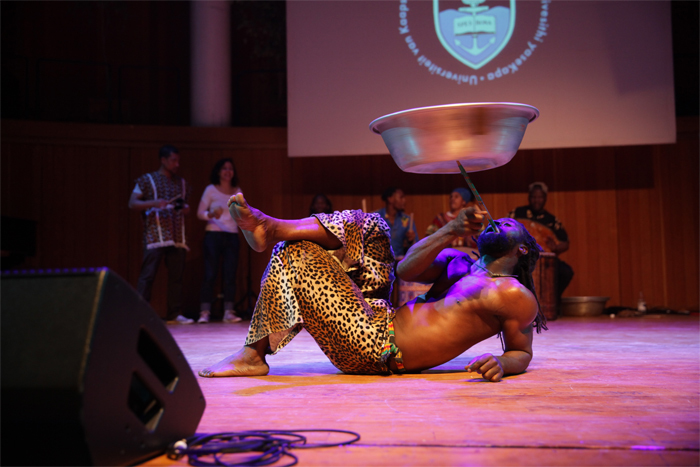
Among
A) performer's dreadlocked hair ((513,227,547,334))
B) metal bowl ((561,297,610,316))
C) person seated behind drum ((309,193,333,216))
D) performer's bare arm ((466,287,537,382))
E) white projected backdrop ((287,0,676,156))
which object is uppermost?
white projected backdrop ((287,0,676,156))

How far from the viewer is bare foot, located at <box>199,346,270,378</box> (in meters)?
2.34

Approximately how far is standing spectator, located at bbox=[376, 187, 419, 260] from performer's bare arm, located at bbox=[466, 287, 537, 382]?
11.2ft

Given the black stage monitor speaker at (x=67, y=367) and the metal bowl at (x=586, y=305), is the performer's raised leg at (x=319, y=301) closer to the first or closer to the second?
the black stage monitor speaker at (x=67, y=367)

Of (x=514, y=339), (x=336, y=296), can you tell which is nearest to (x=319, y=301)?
(x=336, y=296)

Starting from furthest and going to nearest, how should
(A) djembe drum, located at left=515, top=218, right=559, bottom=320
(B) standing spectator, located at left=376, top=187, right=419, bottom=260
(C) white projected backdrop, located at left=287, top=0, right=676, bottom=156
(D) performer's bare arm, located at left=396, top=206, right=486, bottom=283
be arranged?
(B) standing spectator, located at left=376, top=187, right=419, bottom=260
(C) white projected backdrop, located at left=287, top=0, right=676, bottom=156
(A) djembe drum, located at left=515, top=218, right=559, bottom=320
(D) performer's bare arm, located at left=396, top=206, right=486, bottom=283

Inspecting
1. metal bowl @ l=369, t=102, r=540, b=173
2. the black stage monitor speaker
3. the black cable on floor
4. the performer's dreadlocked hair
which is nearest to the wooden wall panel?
the performer's dreadlocked hair

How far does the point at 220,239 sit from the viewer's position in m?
5.81

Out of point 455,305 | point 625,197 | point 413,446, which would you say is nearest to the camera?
point 413,446

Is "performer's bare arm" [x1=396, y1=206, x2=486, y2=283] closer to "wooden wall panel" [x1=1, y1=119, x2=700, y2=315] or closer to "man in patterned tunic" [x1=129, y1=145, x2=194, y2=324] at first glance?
"man in patterned tunic" [x1=129, y1=145, x2=194, y2=324]

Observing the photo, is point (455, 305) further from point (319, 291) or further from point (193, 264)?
point (193, 264)

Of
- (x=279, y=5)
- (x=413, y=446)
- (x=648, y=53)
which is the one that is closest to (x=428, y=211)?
(x=648, y=53)

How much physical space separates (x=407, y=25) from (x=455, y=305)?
165 inches

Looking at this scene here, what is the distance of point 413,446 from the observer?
52.2 inches

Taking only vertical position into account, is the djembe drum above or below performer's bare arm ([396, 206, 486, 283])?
below
